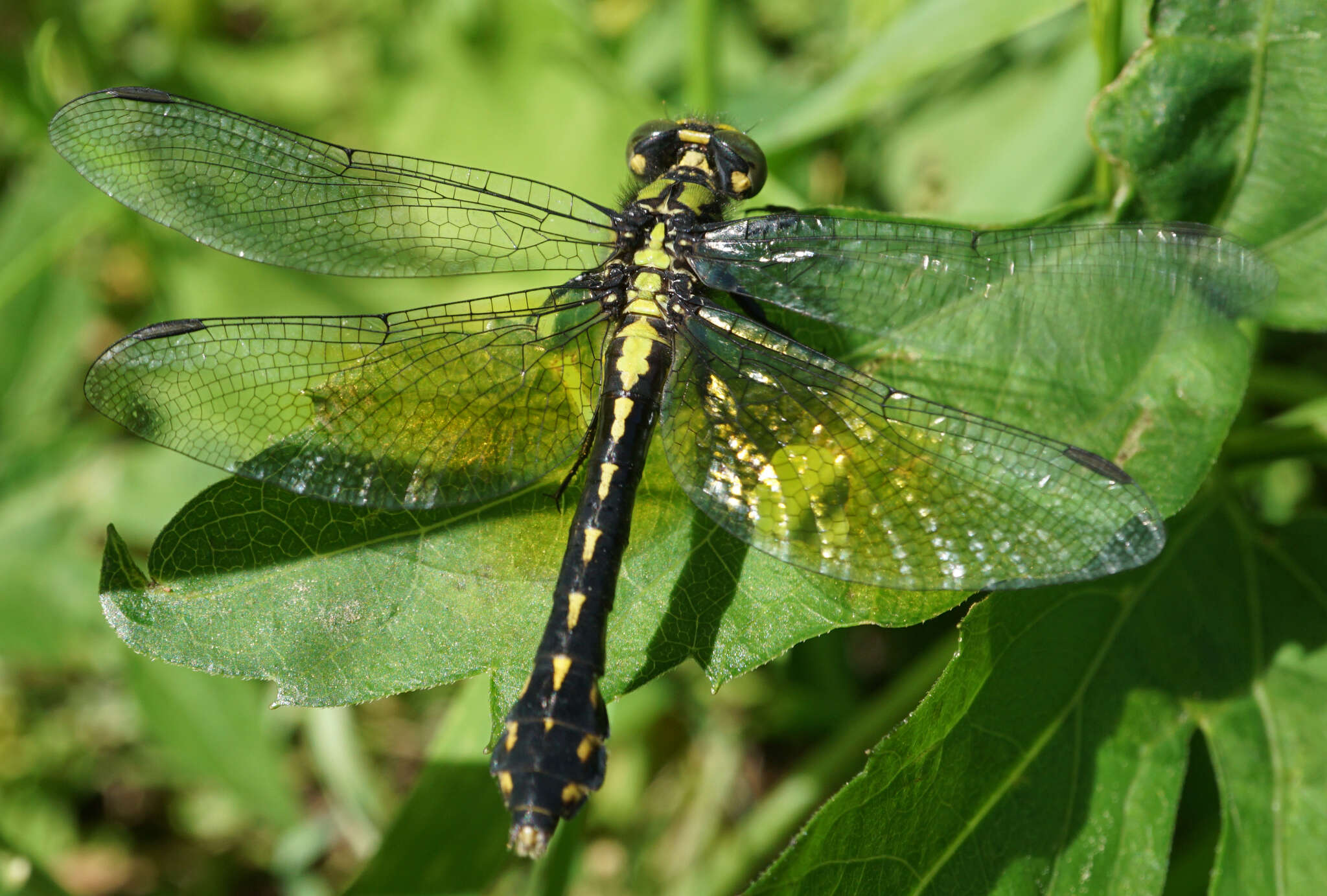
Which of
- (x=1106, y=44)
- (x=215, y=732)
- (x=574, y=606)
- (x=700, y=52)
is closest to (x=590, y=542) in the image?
(x=574, y=606)

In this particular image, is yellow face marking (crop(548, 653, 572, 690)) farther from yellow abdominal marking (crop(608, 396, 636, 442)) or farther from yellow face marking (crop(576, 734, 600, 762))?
yellow abdominal marking (crop(608, 396, 636, 442))

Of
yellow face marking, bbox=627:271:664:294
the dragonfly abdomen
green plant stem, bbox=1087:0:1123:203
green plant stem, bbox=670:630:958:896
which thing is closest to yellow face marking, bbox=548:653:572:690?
the dragonfly abdomen

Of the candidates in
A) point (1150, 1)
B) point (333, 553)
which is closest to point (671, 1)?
point (1150, 1)

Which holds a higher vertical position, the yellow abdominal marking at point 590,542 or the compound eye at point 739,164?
the compound eye at point 739,164

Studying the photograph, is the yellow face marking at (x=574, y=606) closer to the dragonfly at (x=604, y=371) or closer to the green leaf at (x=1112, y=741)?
the dragonfly at (x=604, y=371)

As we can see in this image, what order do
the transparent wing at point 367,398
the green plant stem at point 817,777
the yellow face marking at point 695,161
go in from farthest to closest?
1. the green plant stem at point 817,777
2. the yellow face marking at point 695,161
3. the transparent wing at point 367,398

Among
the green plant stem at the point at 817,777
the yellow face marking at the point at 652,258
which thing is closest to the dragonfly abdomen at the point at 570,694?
the yellow face marking at the point at 652,258

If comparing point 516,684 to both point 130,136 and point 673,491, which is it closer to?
point 673,491

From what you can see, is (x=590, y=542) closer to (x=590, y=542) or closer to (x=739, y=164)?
(x=590, y=542)
